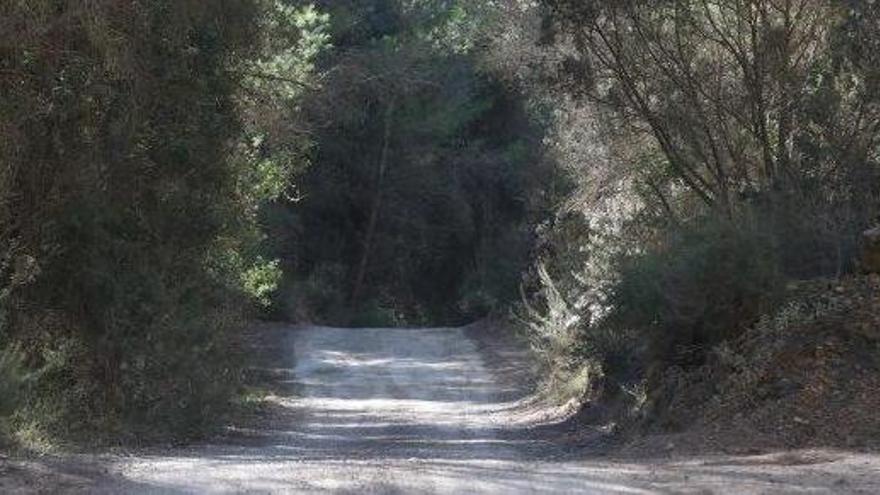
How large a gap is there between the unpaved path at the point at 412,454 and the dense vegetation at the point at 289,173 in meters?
1.54

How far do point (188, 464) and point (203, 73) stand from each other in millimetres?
6528

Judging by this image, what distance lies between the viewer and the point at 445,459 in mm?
15719

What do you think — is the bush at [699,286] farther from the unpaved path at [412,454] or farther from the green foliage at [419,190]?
the green foliage at [419,190]

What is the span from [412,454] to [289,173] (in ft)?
31.7

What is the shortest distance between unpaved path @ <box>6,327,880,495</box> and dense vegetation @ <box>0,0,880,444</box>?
5.05 ft

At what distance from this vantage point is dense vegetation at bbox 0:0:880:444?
1673 centimetres

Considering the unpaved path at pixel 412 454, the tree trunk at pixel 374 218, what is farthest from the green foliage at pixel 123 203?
the tree trunk at pixel 374 218

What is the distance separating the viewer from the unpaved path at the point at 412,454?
11609 mm

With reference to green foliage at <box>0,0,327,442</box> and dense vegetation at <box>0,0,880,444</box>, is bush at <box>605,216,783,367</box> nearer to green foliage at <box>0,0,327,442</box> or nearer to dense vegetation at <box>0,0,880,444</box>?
dense vegetation at <box>0,0,880,444</box>

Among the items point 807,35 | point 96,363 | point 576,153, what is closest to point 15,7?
point 96,363

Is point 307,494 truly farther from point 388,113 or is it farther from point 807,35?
point 388,113

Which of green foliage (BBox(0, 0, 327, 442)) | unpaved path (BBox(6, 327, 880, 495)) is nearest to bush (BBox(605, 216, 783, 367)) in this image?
unpaved path (BBox(6, 327, 880, 495))

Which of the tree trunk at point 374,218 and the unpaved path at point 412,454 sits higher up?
the tree trunk at point 374,218

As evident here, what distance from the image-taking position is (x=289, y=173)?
25812 mm
